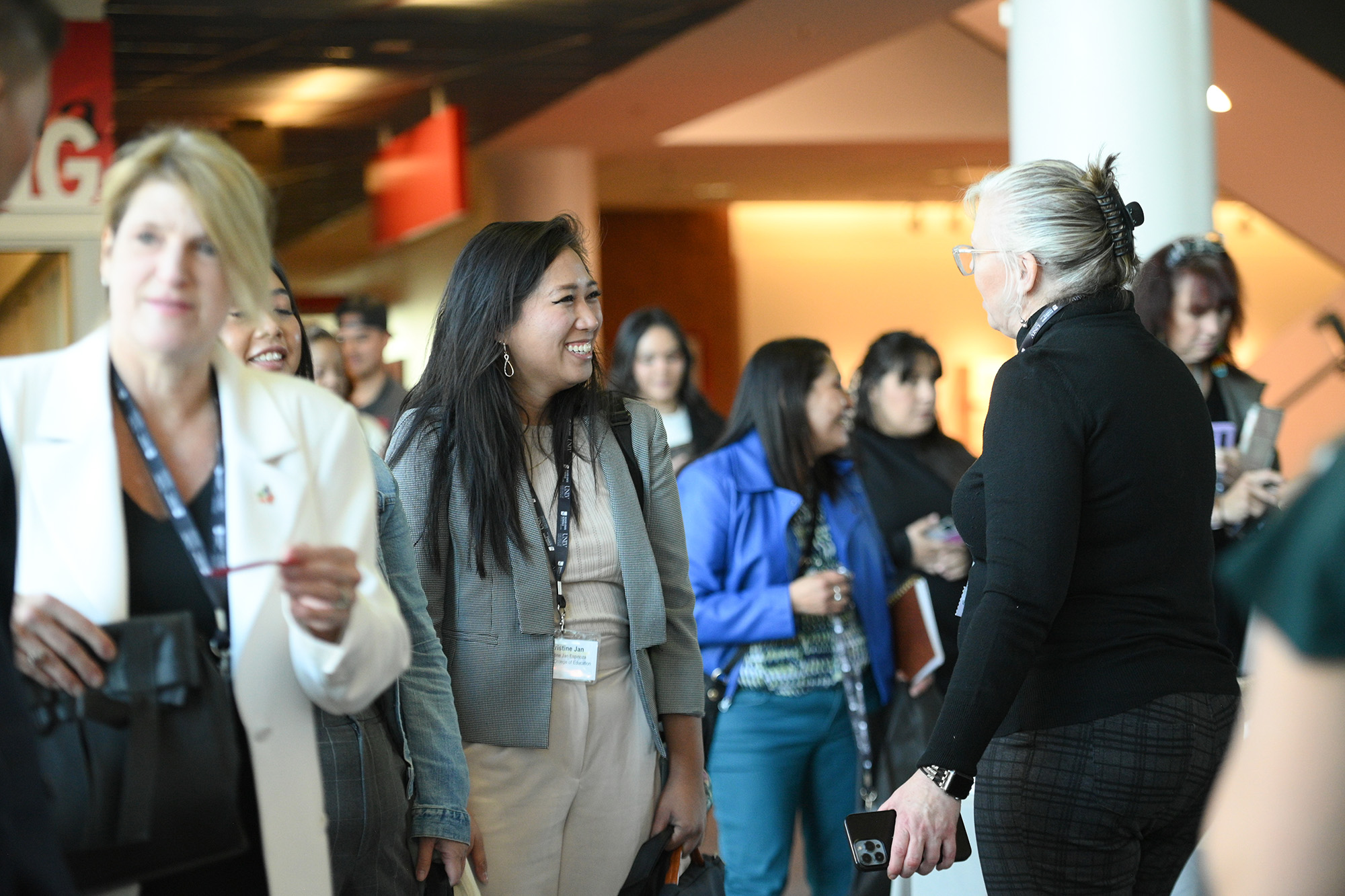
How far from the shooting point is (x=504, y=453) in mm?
2566

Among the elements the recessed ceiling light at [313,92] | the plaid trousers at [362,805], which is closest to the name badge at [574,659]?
the plaid trousers at [362,805]

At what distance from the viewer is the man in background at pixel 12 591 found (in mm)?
1199

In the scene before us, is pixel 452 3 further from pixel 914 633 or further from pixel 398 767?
pixel 398 767

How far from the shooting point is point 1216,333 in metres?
3.72

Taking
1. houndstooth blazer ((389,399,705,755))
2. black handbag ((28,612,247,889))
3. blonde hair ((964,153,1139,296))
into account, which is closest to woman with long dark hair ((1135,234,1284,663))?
blonde hair ((964,153,1139,296))

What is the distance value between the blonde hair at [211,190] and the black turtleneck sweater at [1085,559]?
3.80 feet

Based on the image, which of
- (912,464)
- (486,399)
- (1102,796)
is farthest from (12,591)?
(912,464)

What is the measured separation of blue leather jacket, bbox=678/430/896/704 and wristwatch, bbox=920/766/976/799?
1493 mm

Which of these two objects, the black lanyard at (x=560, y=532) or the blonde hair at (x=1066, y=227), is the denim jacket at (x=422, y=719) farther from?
the blonde hair at (x=1066, y=227)

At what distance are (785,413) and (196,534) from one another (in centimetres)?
247

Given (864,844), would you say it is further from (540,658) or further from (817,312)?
(817,312)

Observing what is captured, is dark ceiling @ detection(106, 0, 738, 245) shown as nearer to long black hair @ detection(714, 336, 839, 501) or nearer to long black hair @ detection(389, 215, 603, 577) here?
long black hair @ detection(714, 336, 839, 501)

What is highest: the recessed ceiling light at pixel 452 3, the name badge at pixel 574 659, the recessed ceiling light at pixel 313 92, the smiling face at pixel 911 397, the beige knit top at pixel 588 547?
the recessed ceiling light at pixel 313 92

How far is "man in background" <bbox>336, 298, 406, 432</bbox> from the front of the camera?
6000 mm
